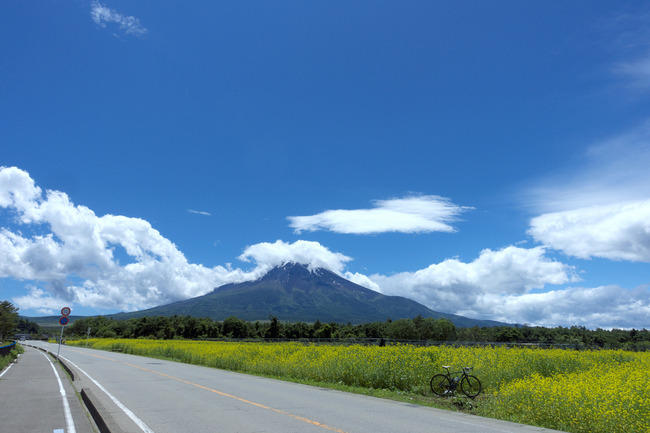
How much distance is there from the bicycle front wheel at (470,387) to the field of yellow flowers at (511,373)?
0.93ft

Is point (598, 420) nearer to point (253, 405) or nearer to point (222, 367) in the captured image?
point (253, 405)

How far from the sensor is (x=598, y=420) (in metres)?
8.13

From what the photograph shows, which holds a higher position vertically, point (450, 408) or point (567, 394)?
point (567, 394)

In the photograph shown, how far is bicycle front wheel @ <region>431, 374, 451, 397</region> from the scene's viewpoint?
13.4 meters

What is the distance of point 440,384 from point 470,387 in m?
1.05

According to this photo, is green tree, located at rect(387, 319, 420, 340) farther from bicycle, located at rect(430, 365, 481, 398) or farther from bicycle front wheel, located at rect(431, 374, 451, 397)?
bicycle, located at rect(430, 365, 481, 398)

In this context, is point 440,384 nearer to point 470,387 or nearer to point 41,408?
point 470,387

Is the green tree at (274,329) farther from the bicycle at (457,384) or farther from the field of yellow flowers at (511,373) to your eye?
the bicycle at (457,384)

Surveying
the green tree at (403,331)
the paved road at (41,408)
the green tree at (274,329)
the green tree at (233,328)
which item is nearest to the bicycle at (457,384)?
the paved road at (41,408)

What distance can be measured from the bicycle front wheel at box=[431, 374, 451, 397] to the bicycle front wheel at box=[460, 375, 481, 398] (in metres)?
0.45

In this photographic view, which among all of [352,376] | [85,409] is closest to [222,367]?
[352,376]

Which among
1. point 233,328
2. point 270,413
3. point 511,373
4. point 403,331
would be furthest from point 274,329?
point 270,413

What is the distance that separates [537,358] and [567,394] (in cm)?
664

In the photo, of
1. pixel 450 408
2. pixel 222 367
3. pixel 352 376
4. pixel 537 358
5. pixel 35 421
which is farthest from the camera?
pixel 222 367
